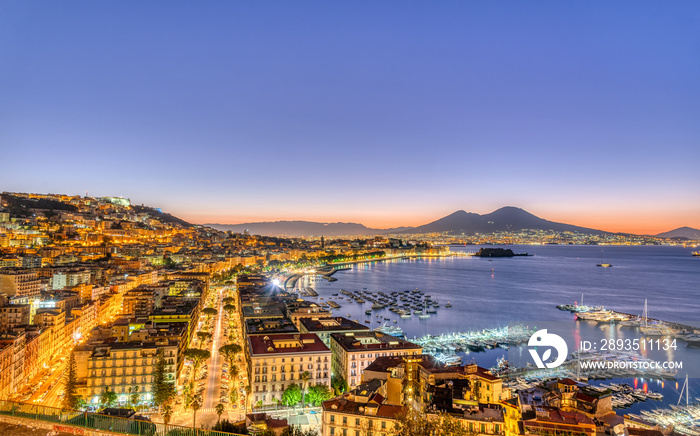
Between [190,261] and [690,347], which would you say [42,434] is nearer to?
[690,347]

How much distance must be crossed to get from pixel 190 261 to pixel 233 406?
162ft

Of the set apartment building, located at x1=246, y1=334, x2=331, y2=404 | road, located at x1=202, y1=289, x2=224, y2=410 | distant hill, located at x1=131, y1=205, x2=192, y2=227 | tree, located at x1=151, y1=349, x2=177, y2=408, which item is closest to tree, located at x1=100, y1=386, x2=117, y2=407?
tree, located at x1=151, y1=349, x2=177, y2=408

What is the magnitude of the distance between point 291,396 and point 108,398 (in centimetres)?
580

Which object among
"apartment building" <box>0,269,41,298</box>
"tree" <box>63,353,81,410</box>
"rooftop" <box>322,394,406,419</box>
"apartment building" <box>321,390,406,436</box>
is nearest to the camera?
"apartment building" <box>321,390,406,436</box>

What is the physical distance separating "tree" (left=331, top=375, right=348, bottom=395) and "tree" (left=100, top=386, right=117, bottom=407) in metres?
7.49

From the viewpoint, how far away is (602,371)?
19703 mm

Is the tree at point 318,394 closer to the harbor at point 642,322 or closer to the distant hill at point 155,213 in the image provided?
the harbor at point 642,322

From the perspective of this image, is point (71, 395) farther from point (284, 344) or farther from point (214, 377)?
point (284, 344)

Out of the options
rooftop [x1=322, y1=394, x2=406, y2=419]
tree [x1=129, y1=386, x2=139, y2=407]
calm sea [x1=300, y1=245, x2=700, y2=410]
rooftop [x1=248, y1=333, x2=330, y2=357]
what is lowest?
calm sea [x1=300, y1=245, x2=700, y2=410]

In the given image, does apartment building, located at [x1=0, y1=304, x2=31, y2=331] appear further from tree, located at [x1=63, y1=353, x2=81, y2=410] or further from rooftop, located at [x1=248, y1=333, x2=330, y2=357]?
rooftop, located at [x1=248, y1=333, x2=330, y2=357]

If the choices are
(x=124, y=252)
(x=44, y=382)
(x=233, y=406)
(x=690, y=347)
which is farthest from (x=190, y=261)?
(x=690, y=347)

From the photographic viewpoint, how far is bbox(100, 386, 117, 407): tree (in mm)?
13690

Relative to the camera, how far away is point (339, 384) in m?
16.9

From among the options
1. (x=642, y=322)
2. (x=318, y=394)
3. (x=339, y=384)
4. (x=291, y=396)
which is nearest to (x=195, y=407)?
(x=291, y=396)
